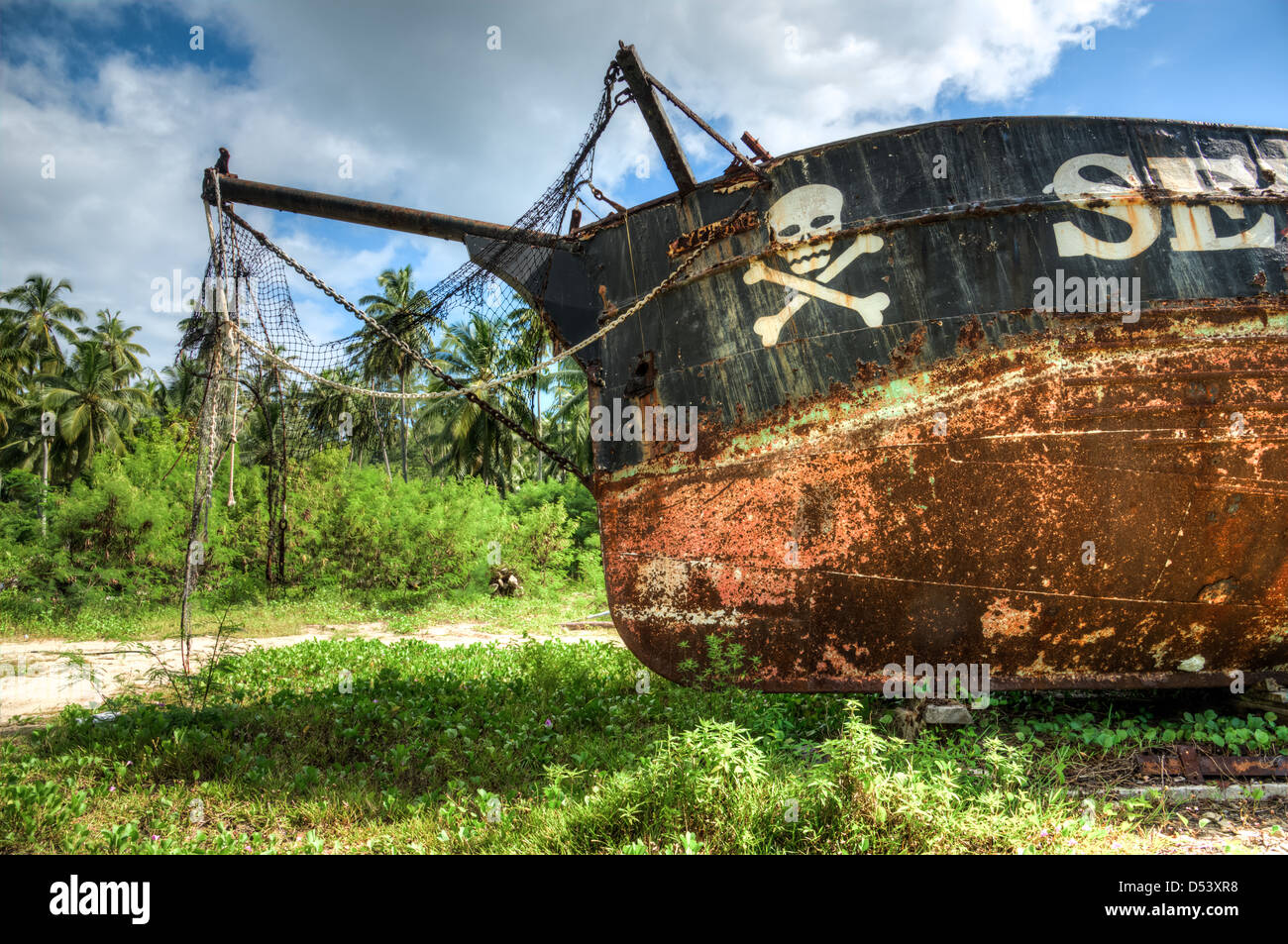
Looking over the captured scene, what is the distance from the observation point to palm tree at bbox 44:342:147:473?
25.9 m

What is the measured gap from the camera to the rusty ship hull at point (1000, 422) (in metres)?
3.79

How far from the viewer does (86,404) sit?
2644 centimetres

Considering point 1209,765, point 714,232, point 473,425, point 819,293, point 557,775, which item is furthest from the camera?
point 473,425

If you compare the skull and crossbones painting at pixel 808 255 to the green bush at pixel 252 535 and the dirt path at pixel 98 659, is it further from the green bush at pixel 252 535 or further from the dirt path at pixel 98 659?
the green bush at pixel 252 535

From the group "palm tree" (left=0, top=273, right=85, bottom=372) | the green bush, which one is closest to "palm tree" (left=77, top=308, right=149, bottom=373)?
"palm tree" (left=0, top=273, right=85, bottom=372)

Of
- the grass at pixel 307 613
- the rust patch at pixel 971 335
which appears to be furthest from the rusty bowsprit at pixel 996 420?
the grass at pixel 307 613

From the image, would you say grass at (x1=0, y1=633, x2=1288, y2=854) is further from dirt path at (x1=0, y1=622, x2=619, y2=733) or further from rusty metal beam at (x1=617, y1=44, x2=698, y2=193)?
rusty metal beam at (x1=617, y1=44, x2=698, y2=193)

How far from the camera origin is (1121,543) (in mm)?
3783

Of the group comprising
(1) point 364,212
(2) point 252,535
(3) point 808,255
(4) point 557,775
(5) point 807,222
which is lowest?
(4) point 557,775

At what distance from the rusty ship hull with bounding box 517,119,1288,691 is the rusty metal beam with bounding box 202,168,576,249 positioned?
73.5 inches

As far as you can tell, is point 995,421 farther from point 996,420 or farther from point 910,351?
point 910,351

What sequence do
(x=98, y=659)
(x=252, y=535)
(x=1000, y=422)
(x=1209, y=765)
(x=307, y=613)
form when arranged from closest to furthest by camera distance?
(x=1209, y=765)
(x=1000, y=422)
(x=98, y=659)
(x=307, y=613)
(x=252, y=535)

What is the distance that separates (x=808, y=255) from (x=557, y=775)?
3.23 meters

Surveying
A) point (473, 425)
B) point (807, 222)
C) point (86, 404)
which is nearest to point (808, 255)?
point (807, 222)
